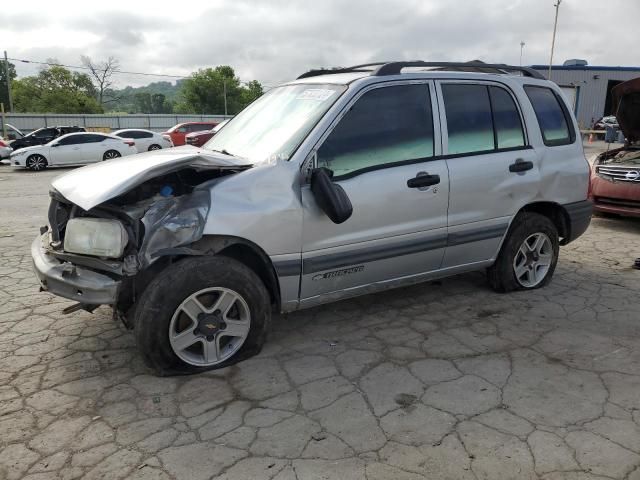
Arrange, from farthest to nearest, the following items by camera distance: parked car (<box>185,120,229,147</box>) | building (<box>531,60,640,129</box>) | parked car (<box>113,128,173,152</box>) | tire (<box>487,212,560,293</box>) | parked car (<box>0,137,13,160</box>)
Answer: building (<box>531,60,640,129</box>), parked car (<box>113,128,173,152</box>), parked car (<box>0,137,13,160</box>), parked car (<box>185,120,229,147</box>), tire (<box>487,212,560,293</box>)

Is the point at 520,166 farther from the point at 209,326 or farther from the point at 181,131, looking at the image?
the point at 181,131

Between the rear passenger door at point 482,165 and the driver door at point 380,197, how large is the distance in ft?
0.46

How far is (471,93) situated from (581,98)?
45.8 m

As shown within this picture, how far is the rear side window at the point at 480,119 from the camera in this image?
4.04m

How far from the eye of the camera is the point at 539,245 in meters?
4.77

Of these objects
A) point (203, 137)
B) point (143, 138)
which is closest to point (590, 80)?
point (143, 138)

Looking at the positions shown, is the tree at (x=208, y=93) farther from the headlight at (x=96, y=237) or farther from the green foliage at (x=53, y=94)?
the headlight at (x=96, y=237)

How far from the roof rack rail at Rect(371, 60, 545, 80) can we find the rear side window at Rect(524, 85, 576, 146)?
21 centimetres

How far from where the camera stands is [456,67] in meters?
4.47

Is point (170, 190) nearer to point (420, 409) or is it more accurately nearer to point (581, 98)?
point (420, 409)

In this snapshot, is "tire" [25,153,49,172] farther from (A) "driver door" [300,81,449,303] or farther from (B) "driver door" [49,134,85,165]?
(A) "driver door" [300,81,449,303]

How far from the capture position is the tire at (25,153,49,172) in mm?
17672

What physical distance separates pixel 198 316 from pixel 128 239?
0.63 metres

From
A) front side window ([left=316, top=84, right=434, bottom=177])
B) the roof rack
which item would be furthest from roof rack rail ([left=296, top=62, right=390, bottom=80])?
front side window ([left=316, top=84, right=434, bottom=177])
